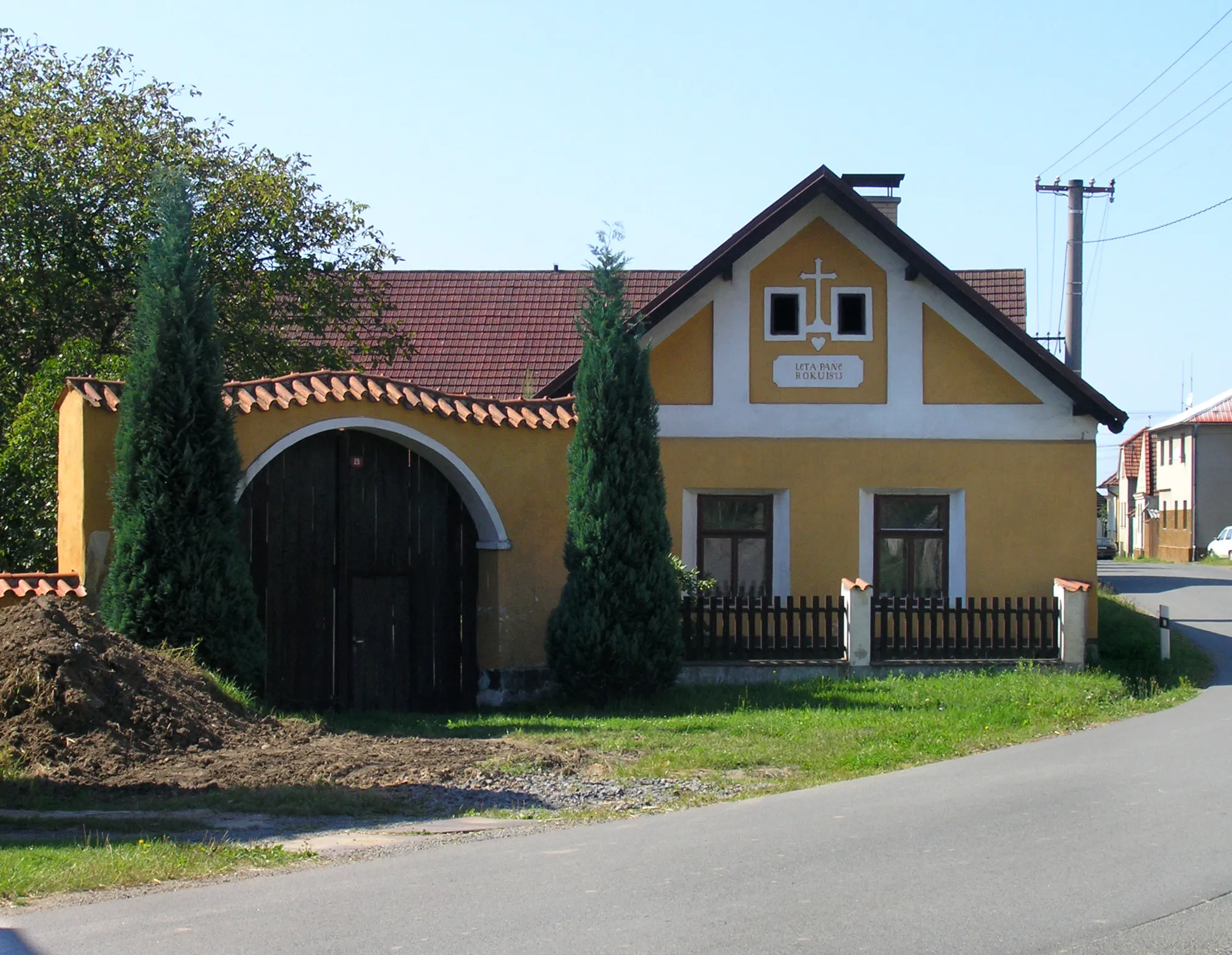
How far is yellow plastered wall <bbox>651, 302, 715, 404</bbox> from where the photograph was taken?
64.0 ft

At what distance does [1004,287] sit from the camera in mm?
27422

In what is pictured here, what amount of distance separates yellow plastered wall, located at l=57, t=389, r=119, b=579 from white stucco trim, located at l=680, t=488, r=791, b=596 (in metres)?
8.41

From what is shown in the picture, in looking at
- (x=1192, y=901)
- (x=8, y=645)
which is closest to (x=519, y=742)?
(x=8, y=645)

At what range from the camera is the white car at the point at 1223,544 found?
56.4 m

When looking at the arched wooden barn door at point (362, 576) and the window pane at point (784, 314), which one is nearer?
the arched wooden barn door at point (362, 576)

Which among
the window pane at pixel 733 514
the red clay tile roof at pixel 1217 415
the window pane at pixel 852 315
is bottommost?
the window pane at pixel 733 514

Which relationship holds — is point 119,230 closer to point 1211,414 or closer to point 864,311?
point 864,311

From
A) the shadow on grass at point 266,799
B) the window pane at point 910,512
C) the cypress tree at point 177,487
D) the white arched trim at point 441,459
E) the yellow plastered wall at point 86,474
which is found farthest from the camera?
the window pane at point 910,512

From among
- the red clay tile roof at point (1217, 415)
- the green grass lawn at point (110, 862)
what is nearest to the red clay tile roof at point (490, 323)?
the green grass lawn at point (110, 862)

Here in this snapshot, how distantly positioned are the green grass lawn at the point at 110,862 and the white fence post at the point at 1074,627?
1219 centimetres

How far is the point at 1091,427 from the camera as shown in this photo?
1936 cm

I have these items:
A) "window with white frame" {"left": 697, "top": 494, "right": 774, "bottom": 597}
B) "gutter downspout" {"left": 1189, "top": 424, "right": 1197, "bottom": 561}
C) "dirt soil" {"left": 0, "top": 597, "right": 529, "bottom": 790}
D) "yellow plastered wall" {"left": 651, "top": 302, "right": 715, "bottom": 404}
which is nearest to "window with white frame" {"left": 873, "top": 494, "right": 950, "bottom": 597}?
"window with white frame" {"left": 697, "top": 494, "right": 774, "bottom": 597}

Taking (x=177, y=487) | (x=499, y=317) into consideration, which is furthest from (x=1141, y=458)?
(x=177, y=487)

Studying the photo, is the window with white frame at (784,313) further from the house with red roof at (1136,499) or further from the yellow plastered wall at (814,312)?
the house with red roof at (1136,499)
